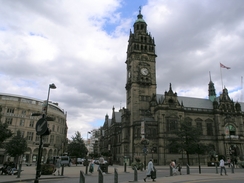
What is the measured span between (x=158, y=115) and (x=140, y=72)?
55.3 feet

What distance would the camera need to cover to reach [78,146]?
5734 cm

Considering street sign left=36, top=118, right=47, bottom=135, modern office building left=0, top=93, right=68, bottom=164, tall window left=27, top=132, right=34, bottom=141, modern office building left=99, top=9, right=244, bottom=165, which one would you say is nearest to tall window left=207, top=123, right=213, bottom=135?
modern office building left=99, top=9, right=244, bottom=165

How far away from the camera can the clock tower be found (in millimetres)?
68250

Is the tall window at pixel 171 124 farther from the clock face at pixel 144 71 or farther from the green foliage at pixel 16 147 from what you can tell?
the green foliage at pixel 16 147

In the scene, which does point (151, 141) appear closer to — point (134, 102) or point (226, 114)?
point (134, 102)

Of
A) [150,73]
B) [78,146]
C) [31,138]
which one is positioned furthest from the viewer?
[150,73]

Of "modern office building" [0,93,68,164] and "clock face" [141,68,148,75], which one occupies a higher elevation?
"clock face" [141,68,148,75]

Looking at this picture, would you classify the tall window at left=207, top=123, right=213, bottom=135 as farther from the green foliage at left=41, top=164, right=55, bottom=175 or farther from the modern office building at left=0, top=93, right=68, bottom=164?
the green foliage at left=41, top=164, right=55, bottom=175

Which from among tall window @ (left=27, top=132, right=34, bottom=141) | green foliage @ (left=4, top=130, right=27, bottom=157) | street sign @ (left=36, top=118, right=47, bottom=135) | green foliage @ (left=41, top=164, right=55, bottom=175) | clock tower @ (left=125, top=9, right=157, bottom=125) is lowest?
green foliage @ (left=41, top=164, right=55, bottom=175)

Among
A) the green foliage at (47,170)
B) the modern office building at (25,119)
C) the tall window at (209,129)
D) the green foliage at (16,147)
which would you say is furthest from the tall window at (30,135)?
the tall window at (209,129)

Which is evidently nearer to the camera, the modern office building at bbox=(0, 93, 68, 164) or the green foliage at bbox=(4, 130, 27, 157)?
the green foliage at bbox=(4, 130, 27, 157)

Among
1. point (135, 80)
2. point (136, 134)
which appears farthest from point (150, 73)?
point (136, 134)

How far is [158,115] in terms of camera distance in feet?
206

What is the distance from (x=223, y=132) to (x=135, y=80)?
109 feet
